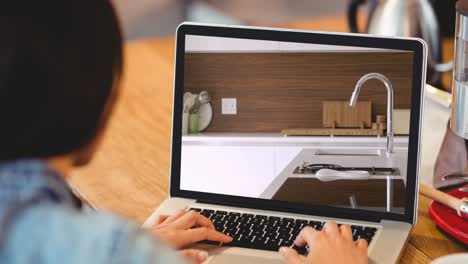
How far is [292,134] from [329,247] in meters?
0.24

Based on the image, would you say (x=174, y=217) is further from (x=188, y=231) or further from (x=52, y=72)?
(x=52, y=72)

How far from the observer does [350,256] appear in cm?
113

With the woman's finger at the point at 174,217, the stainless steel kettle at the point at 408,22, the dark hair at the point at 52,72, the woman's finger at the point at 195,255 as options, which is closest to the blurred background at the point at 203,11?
the stainless steel kettle at the point at 408,22

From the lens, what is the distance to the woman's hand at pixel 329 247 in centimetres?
112

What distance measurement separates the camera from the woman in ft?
2.11

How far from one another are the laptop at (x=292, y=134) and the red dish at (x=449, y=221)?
6 cm

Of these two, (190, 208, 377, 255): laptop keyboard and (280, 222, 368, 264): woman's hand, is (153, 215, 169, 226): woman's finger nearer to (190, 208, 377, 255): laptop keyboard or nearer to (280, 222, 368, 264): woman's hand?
(190, 208, 377, 255): laptop keyboard

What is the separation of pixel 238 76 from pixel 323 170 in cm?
19

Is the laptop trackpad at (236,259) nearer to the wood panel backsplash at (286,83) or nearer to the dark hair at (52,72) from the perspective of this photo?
the wood panel backsplash at (286,83)

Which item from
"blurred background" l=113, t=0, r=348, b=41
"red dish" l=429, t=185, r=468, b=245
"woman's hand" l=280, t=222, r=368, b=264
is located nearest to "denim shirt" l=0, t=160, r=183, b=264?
"woman's hand" l=280, t=222, r=368, b=264

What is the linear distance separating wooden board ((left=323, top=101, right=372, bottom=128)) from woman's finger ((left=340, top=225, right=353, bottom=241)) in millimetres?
164

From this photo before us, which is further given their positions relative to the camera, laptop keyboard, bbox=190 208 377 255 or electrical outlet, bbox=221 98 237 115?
electrical outlet, bbox=221 98 237 115

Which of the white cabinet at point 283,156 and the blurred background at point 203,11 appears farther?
the blurred background at point 203,11

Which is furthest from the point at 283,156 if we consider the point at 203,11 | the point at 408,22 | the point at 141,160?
the point at 203,11
